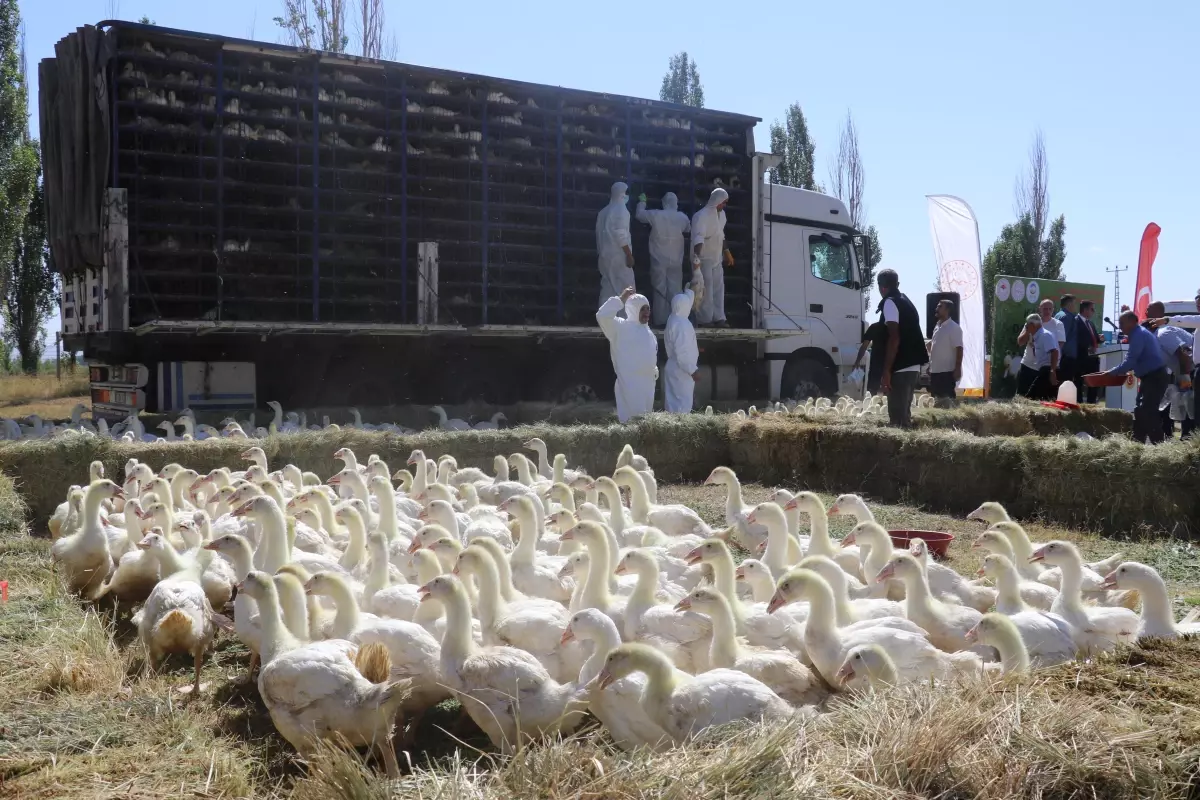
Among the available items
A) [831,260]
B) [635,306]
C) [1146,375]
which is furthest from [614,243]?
[1146,375]

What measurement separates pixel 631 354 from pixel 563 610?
7717 mm

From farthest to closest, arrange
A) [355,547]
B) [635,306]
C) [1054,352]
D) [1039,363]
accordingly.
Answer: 1. [1039,363]
2. [1054,352]
3. [635,306]
4. [355,547]

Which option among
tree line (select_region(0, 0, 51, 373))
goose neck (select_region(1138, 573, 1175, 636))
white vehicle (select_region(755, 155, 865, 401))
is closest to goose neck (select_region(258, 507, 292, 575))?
goose neck (select_region(1138, 573, 1175, 636))

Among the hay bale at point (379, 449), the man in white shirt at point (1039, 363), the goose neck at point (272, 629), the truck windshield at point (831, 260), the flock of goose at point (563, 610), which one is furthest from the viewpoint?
the truck windshield at point (831, 260)

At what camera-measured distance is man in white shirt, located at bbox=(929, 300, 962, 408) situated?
12695 mm

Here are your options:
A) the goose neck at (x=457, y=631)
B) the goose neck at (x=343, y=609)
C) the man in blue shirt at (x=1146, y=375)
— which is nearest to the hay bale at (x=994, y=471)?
the man in blue shirt at (x=1146, y=375)

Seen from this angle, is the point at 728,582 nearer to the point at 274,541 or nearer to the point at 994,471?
the point at 274,541

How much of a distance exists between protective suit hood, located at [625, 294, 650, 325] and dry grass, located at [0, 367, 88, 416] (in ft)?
54.9

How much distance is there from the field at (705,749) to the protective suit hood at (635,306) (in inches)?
321

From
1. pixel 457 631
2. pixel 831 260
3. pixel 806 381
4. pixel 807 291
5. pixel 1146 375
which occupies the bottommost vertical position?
pixel 457 631

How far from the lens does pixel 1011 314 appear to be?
59.7ft

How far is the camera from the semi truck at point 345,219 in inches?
477

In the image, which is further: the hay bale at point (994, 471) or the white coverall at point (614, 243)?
the white coverall at point (614, 243)

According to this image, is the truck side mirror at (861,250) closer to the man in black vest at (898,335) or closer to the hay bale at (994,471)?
the man in black vest at (898,335)
